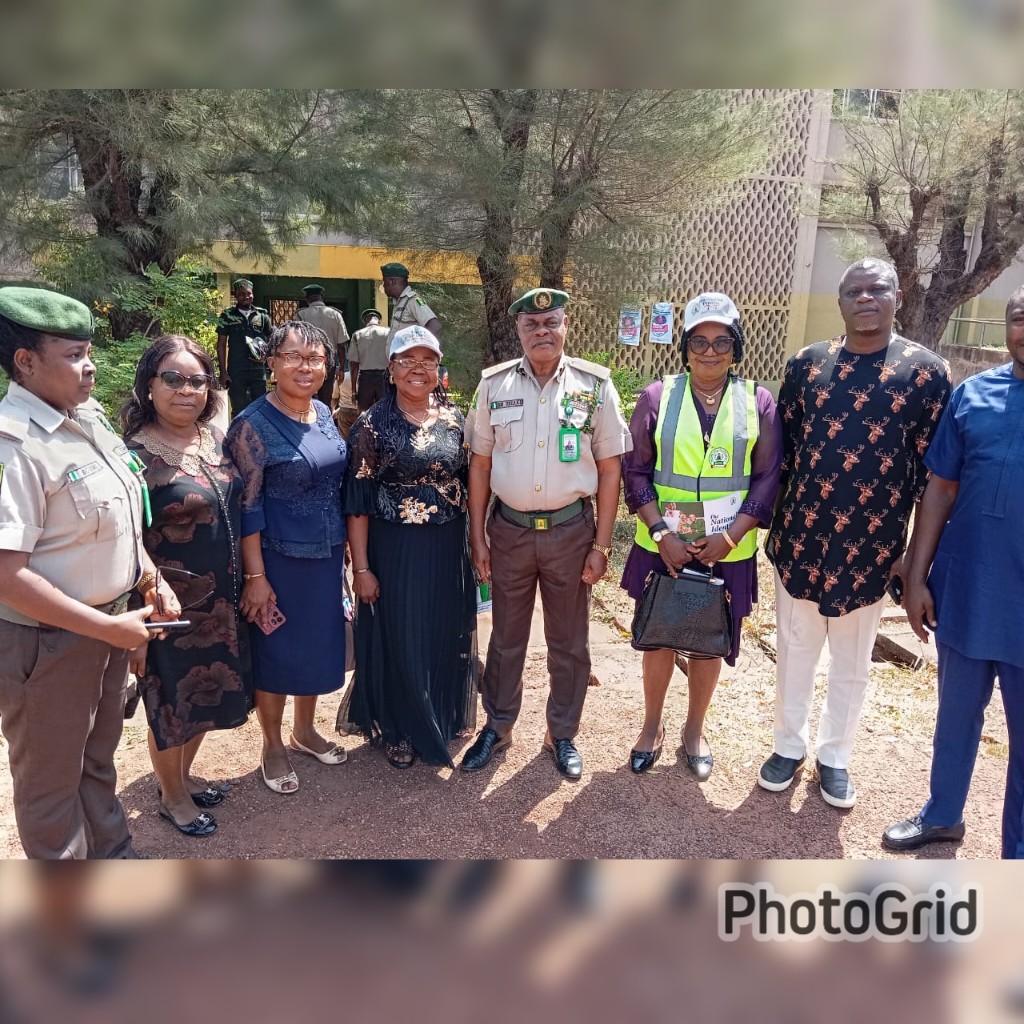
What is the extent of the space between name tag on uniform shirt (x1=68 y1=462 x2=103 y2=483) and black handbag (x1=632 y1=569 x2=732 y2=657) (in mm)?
1915

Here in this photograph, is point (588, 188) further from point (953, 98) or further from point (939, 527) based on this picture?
point (939, 527)

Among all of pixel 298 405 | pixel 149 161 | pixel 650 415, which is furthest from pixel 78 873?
pixel 149 161

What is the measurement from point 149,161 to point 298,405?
187 inches

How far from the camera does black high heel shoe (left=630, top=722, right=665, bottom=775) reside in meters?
3.33

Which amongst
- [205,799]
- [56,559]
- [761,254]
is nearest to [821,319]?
[761,254]

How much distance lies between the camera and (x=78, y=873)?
3.53 ft

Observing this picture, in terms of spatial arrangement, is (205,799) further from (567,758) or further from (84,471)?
(84,471)

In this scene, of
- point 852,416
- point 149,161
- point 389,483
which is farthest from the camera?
point 149,161

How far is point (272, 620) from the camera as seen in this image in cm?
294

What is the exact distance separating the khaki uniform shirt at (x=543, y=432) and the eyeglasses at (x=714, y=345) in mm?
369

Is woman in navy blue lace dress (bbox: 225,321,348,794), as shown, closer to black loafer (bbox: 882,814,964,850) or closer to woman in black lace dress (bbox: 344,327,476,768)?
woman in black lace dress (bbox: 344,327,476,768)

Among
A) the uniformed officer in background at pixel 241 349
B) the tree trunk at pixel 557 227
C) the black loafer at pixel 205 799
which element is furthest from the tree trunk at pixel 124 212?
the black loafer at pixel 205 799

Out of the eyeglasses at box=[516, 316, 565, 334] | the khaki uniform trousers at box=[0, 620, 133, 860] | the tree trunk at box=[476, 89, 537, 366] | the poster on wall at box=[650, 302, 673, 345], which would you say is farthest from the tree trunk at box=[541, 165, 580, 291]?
the khaki uniform trousers at box=[0, 620, 133, 860]

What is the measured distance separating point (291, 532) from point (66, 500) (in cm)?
94
